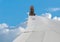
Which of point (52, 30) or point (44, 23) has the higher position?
point (44, 23)

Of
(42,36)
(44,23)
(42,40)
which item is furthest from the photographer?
(44,23)

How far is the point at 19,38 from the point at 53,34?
86cm

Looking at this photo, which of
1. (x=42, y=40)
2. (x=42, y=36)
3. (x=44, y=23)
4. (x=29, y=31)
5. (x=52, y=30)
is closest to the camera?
(x=42, y=40)

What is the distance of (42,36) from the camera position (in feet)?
12.3


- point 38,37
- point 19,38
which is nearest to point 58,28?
point 38,37

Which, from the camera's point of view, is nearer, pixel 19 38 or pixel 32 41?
pixel 32 41

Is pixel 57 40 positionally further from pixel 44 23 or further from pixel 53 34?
pixel 44 23

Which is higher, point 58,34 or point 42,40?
point 58,34

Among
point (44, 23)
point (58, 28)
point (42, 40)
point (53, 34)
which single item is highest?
point (44, 23)

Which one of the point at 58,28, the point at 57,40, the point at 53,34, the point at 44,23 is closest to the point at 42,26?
the point at 44,23

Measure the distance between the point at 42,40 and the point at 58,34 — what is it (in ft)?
1.82

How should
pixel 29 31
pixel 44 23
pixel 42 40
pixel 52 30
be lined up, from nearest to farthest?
pixel 42 40
pixel 52 30
pixel 29 31
pixel 44 23

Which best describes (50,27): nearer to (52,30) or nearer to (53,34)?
(52,30)

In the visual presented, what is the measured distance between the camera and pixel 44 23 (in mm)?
4840
